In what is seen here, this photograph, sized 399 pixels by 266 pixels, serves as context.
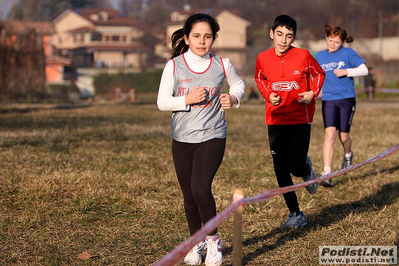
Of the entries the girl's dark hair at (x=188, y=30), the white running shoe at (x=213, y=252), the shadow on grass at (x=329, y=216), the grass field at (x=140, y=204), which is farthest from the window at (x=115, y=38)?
the white running shoe at (x=213, y=252)

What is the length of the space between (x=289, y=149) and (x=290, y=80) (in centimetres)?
67

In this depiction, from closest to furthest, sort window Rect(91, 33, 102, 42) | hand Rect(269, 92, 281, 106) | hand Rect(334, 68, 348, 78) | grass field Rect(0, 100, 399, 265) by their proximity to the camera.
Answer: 1. grass field Rect(0, 100, 399, 265)
2. hand Rect(269, 92, 281, 106)
3. hand Rect(334, 68, 348, 78)
4. window Rect(91, 33, 102, 42)

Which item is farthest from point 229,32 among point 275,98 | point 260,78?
point 275,98

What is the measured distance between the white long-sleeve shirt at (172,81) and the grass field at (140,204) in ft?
4.22

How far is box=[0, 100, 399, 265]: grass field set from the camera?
17.0ft

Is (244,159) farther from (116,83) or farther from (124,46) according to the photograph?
(124,46)

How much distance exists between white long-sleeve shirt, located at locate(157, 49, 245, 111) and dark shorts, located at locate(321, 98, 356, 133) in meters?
3.50

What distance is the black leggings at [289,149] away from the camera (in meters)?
5.79

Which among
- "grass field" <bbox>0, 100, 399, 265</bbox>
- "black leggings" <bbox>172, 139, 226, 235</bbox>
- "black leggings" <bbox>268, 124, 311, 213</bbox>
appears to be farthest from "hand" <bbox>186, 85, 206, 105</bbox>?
"black leggings" <bbox>268, 124, 311, 213</bbox>

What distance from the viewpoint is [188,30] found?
4.75 metres

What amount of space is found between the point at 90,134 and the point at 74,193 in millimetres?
5580

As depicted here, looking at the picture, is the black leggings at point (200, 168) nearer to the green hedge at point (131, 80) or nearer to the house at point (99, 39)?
the green hedge at point (131, 80)

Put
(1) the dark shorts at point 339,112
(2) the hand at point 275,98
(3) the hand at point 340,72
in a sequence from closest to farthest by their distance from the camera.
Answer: (2) the hand at point 275,98 < (3) the hand at point 340,72 < (1) the dark shorts at point 339,112

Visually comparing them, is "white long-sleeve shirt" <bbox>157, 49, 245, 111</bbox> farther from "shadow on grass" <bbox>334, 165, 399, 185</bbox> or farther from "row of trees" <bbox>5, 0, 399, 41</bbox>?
"row of trees" <bbox>5, 0, 399, 41</bbox>
